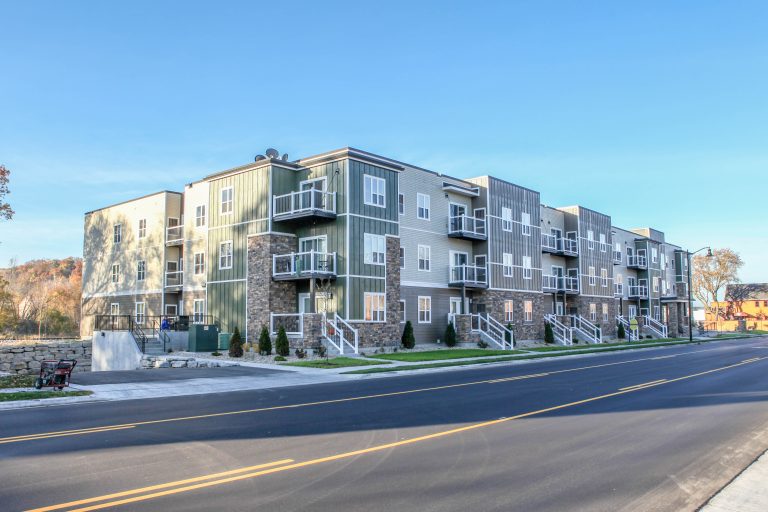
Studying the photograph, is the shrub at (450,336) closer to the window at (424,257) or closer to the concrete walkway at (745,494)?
the window at (424,257)

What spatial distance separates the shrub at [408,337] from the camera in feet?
117

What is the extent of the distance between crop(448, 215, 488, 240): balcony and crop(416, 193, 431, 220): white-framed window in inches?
92.0

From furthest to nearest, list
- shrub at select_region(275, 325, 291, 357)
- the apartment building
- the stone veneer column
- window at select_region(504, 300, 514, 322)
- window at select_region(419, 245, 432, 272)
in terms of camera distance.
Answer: window at select_region(504, 300, 514, 322) → window at select_region(419, 245, 432, 272) → the stone veneer column → the apartment building → shrub at select_region(275, 325, 291, 357)

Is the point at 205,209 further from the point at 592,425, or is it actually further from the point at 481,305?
the point at 592,425

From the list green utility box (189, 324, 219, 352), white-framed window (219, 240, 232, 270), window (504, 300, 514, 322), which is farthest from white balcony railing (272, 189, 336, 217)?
window (504, 300, 514, 322)

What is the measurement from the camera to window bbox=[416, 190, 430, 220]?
3972cm

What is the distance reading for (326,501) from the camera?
21.6 ft

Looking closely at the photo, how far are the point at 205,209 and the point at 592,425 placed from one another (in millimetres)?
35530

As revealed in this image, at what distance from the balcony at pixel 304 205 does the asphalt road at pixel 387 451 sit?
1760 centimetres

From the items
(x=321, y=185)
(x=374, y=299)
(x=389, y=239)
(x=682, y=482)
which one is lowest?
(x=682, y=482)

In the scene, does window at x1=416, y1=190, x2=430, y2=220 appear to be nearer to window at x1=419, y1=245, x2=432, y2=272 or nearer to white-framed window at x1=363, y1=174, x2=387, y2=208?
window at x1=419, y1=245, x2=432, y2=272

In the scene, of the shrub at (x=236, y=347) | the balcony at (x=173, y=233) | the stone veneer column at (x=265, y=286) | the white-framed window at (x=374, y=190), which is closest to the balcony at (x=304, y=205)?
the stone veneer column at (x=265, y=286)

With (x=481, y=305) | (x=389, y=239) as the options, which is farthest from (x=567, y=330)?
(x=389, y=239)

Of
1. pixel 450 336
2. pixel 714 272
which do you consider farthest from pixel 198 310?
pixel 714 272
